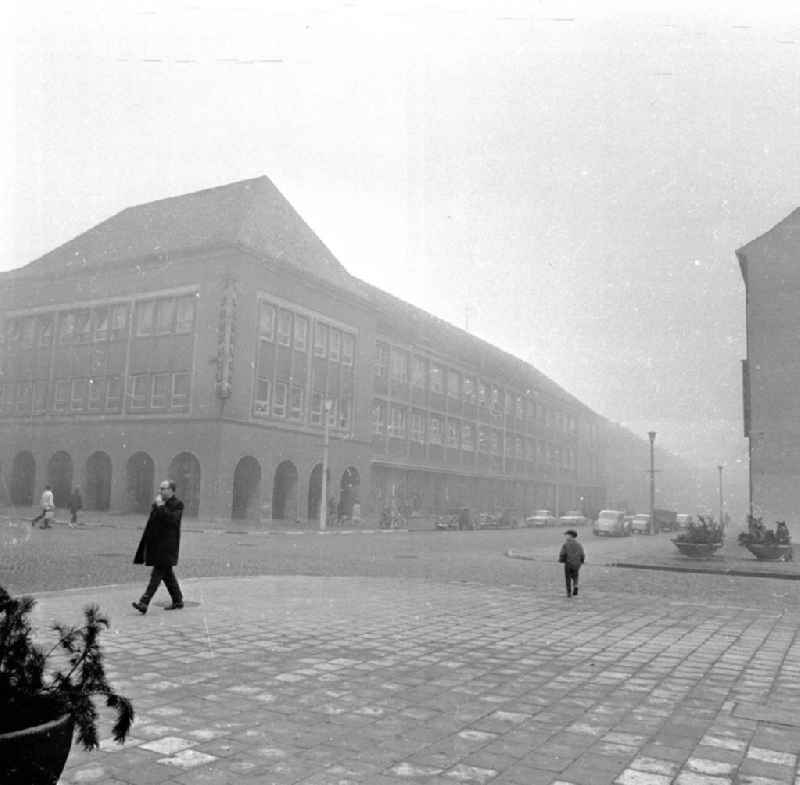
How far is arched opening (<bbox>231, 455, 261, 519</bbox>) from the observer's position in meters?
40.9

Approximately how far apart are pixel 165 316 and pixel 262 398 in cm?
706

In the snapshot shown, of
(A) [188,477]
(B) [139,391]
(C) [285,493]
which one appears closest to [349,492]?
(C) [285,493]

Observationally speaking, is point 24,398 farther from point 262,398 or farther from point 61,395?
point 262,398

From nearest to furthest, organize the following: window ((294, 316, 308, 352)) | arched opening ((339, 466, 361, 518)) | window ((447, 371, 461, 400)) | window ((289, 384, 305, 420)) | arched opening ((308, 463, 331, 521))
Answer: window ((289, 384, 305, 420)), window ((294, 316, 308, 352)), arched opening ((308, 463, 331, 521)), arched opening ((339, 466, 361, 518)), window ((447, 371, 461, 400))

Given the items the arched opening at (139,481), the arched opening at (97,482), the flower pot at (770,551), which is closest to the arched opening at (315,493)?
the arched opening at (139,481)

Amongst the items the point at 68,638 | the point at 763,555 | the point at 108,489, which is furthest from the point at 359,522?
the point at 68,638

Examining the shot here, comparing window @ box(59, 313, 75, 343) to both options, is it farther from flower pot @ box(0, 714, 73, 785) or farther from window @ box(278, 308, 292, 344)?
flower pot @ box(0, 714, 73, 785)

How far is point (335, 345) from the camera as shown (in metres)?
47.9

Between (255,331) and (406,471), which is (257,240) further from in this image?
(406,471)

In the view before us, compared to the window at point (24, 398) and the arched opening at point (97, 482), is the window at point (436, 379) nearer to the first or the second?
the arched opening at point (97, 482)

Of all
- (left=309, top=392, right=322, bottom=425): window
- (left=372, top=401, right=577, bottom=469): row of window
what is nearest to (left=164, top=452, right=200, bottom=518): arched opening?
(left=309, top=392, right=322, bottom=425): window

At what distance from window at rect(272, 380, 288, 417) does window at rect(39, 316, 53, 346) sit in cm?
1551

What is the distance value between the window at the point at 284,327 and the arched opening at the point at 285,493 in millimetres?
6787

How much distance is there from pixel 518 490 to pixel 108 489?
43534mm
